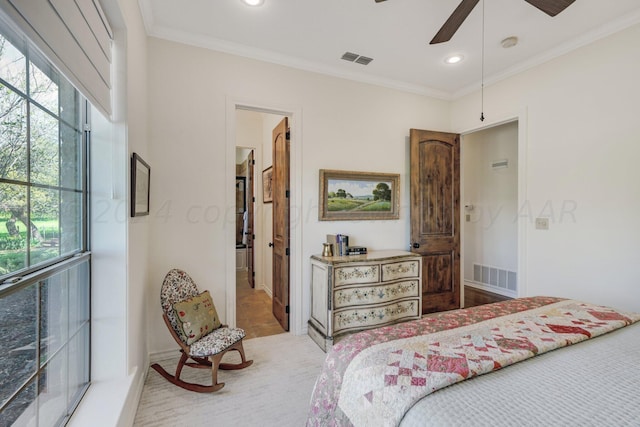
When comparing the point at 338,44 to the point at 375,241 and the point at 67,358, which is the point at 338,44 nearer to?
the point at 375,241

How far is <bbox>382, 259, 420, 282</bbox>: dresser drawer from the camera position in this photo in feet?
9.78

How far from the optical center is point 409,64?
322 cm

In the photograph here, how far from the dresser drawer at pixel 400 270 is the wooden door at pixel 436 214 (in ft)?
1.53

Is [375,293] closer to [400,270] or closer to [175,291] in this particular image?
[400,270]

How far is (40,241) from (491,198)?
5.38 meters

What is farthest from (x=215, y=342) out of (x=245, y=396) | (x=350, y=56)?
(x=350, y=56)

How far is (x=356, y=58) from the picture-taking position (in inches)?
122

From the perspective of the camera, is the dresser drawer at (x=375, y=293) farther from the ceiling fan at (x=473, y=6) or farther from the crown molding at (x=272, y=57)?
the crown molding at (x=272, y=57)

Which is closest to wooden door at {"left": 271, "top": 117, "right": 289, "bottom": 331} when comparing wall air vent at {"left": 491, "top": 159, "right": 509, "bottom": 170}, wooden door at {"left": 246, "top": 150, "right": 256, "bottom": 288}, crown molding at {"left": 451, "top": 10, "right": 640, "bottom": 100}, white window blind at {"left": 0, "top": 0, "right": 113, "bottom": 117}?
wooden door at {"left": 246, "top": 150, "right": 256, "bottom": 288}

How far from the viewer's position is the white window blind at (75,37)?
2.71 feet

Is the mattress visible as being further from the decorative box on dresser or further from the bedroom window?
the decorative box on dresser

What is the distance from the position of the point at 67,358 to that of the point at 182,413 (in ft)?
2.77

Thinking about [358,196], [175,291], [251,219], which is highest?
[358,196]

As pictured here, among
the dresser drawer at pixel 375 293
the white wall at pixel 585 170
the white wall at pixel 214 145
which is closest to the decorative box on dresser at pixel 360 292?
the dresser drawer at pixel 375 293
